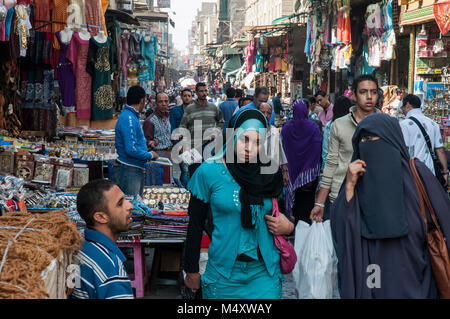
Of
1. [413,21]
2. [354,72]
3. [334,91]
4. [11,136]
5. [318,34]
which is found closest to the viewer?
[11,136]

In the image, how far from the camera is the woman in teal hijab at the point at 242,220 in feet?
10.3

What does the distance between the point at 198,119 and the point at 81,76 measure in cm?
278

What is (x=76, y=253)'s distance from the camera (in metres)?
2.43

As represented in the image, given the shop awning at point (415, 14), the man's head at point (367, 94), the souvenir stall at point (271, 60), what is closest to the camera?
the man's head at point (367, 94)

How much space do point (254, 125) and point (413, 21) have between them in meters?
9.08

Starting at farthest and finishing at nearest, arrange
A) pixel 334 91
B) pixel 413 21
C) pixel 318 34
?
1. pixel 334 91
2. pixel 318 34
3. pixel 413 21

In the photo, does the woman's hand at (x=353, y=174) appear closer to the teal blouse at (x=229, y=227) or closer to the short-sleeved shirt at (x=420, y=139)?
the teal blouse at (x=229, y=227)

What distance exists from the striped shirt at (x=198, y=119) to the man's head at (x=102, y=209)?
566 cm

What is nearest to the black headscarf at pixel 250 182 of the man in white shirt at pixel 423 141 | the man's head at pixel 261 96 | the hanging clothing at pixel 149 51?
the man in white shirt at pixel 423 141

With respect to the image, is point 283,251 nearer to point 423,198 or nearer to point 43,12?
point 423,198

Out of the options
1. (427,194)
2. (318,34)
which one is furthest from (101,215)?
(318,34)

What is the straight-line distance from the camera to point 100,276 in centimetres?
238
